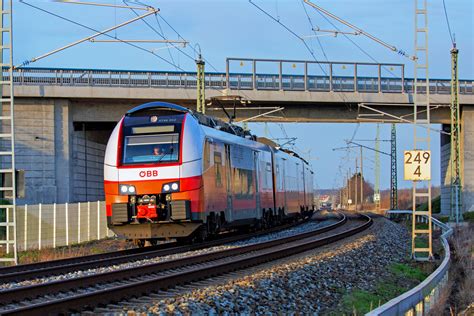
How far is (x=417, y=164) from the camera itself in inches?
725

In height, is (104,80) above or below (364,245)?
above

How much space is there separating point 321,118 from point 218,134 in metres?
26.7

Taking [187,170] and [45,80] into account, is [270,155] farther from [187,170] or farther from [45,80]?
[45,80]

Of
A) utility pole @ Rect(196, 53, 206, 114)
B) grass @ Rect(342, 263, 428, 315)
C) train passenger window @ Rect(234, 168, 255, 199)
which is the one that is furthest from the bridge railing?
grass @ Rect(342, 263, 428, 315)

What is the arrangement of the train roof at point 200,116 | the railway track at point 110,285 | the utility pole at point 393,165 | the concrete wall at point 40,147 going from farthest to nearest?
the utility pole at point 393,165, the concrete wall at point 40,147, the train roof at point 200,116, the railway track at point 110,285

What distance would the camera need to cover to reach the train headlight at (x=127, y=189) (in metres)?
18.9

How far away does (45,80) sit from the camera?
140 ft

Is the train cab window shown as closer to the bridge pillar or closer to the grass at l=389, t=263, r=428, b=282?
the grass at l=389, t=263, r=428, b=282

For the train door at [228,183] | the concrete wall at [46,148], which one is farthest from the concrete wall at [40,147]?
the train door at [228,183]

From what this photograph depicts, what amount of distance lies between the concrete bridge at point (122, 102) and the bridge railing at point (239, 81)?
55 mm

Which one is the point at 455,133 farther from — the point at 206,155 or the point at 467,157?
the point at 206,155

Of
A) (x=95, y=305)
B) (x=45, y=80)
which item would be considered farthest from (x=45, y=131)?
(x=95, y=305)

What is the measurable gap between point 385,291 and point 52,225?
17119 millimetres

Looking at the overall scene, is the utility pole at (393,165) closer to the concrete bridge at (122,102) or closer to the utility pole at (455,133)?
the concrete bridge at (122,102)
